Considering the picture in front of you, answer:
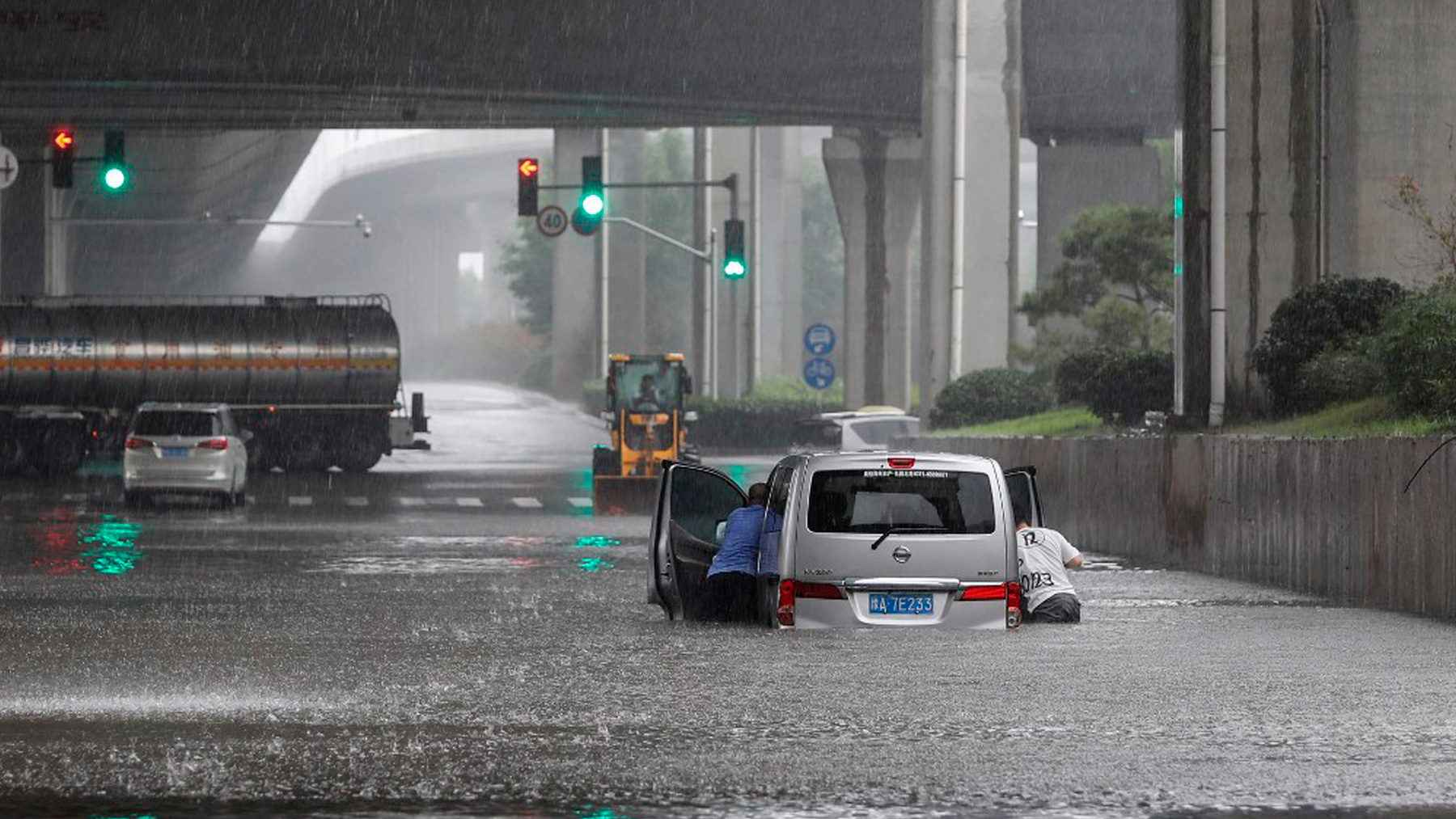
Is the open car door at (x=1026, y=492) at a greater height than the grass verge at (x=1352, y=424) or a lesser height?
lesser

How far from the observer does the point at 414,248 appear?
169m

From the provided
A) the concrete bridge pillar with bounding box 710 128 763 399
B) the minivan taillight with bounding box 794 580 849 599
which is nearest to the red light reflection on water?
the minivan taillight with bounding box 794 580 849 599

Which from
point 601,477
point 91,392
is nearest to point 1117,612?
point 601,477

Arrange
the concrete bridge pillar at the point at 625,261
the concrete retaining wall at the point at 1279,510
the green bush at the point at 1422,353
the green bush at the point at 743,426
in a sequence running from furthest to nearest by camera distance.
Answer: the concrete bridge pillar at the point at 625,261 → the green bush at the point at 743,426 → the green bush at the point at 1422,353 → the concrete retaining wall at the point at 1279,510

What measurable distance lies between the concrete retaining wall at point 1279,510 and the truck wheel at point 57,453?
26.9m

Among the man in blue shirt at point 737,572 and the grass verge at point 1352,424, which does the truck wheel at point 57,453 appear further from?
the man in blue shirt at point 737,572

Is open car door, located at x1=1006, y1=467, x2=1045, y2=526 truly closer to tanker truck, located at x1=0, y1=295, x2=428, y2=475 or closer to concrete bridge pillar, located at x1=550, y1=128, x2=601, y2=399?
tanker truck, located at x1=0, y1=295, x2=428, y2=475

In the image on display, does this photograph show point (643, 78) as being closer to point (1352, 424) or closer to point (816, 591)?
point (1352, 424)

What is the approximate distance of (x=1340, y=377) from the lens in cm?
2577

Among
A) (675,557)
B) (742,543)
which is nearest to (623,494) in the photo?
(675,557)

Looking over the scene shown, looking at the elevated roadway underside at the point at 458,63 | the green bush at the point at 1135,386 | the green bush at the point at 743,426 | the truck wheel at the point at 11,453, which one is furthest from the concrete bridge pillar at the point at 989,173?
the green bush at the point at 743,426

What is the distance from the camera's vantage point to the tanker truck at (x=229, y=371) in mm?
53250

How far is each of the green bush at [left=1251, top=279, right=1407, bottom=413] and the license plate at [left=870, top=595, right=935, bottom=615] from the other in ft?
38.8

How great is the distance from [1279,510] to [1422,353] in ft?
6.39
